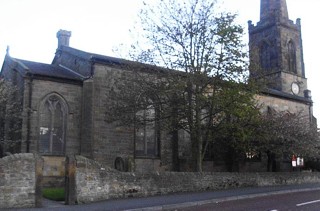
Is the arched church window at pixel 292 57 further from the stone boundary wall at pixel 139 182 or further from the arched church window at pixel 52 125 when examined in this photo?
the arched church window at pixel 52 125

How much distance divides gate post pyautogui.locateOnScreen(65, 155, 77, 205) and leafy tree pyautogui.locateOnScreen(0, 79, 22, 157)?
7.18 meters

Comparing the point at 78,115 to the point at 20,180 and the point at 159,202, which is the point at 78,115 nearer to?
the point at 20,180

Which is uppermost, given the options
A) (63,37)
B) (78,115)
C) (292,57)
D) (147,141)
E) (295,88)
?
(292,57)

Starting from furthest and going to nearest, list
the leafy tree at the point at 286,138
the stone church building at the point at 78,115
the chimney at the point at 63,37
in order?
the chimney at the point at 63,37 < the leafy tree at the point at 286,138 < the stone church building at the point at 78,115

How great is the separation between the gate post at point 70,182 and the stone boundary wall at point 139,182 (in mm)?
86

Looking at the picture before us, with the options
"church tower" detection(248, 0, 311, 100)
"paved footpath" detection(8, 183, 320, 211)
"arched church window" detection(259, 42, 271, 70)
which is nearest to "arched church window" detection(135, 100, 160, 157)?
"paved footpath" detection(8, 183, 320, 211)

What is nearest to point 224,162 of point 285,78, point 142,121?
point 142,121

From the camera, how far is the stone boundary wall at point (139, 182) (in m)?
16.0

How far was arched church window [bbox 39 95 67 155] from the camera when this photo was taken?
24062 mm

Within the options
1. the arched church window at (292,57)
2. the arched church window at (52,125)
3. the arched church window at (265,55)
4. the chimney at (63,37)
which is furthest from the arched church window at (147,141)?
the arched church window at (292,57)

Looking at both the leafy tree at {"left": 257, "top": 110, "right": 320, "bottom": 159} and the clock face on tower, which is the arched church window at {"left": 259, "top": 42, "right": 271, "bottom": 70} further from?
the leafy tree at {"left": 257, "top": 110, "right": 320, "bottom": 159}

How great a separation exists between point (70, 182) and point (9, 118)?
9182mm

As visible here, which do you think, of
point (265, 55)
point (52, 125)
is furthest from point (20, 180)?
point (265, 55)

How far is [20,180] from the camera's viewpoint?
14.4m
